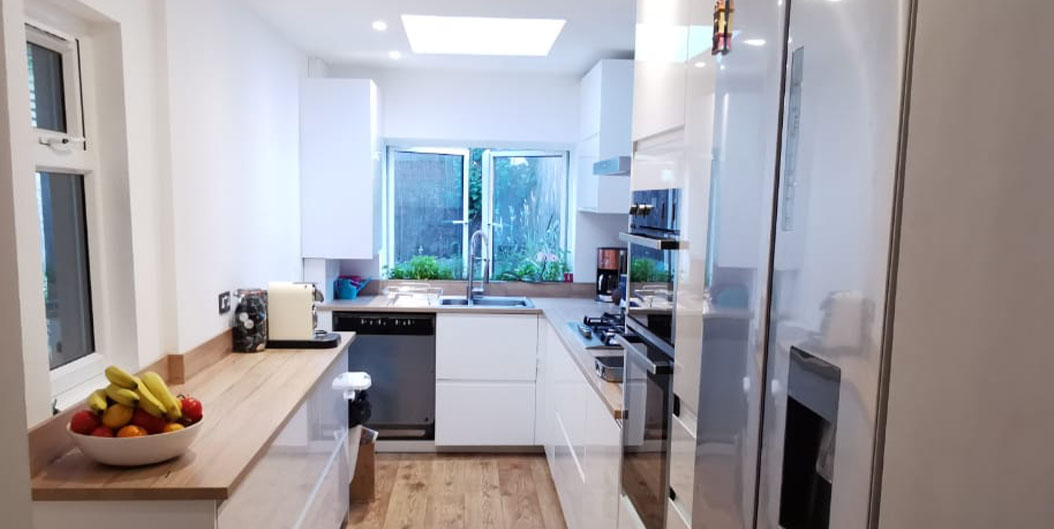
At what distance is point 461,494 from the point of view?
3455 mm

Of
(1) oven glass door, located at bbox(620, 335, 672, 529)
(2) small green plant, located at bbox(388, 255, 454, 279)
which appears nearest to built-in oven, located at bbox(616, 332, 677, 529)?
(1) oven glass door, located at bbox(620, 335, 672, 529)

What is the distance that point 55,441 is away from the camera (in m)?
1.62

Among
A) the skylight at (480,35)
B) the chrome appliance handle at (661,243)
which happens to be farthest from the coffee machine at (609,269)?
the chrome appliance handle at (661,243)

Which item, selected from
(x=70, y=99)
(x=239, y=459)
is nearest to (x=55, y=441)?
(x=239, y=459)

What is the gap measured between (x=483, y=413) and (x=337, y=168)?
1744mm

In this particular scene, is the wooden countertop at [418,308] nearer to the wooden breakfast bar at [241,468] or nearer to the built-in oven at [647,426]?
the wooden breakfast bar at [241,468]

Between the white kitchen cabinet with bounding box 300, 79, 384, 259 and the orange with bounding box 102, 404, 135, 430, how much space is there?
94.1 inches

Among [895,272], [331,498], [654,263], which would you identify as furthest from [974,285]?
[331,498]

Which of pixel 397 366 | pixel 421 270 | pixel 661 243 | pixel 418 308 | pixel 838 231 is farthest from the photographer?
pixel 421 270

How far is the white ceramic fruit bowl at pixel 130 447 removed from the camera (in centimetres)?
150

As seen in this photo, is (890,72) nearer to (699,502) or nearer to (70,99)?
(699,502)

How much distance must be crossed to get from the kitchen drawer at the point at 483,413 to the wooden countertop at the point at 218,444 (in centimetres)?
139

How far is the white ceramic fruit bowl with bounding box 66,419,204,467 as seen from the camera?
1502 mm

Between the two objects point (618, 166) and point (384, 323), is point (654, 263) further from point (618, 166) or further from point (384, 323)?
point (384, 323)
